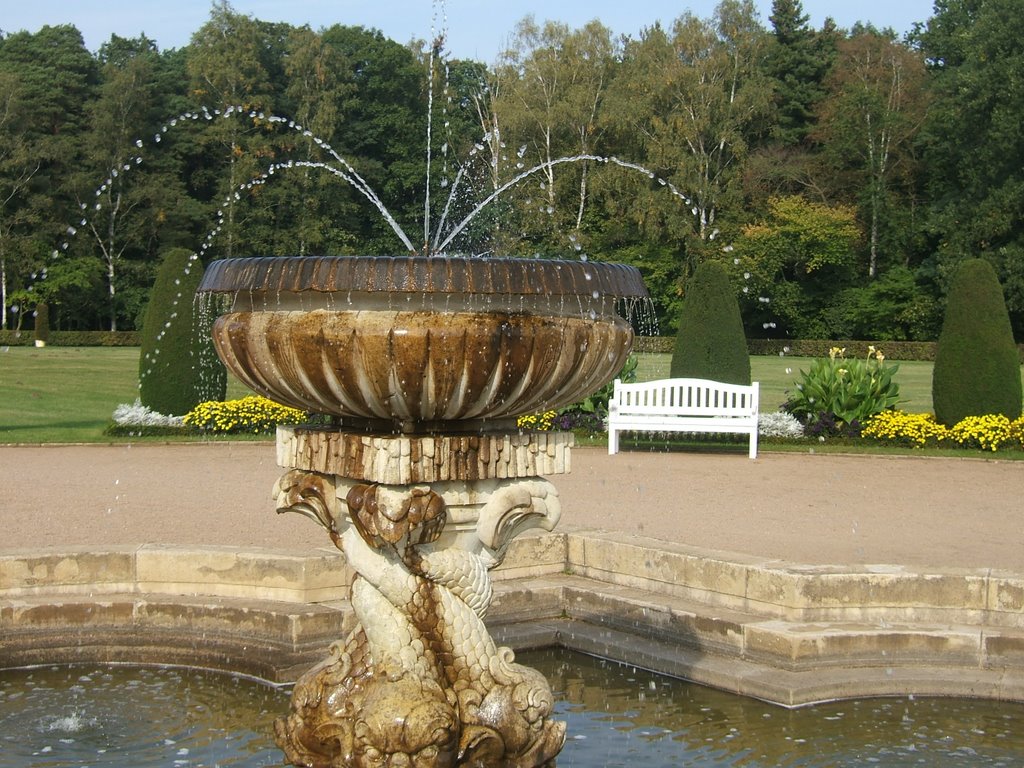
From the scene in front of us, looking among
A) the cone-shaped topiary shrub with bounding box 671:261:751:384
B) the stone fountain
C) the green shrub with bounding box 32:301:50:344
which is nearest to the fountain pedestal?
the stone fountain

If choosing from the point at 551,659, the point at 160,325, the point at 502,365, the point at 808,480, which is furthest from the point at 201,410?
the point at 502,365

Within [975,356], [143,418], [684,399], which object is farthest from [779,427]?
[143,418]

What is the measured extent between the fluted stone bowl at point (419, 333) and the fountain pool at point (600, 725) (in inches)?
60.8

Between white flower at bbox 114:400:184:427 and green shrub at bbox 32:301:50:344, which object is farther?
green shrub at bbox 32:301:50:344

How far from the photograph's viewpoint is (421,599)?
4246 mm

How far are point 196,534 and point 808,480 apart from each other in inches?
230

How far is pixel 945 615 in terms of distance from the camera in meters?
6.11

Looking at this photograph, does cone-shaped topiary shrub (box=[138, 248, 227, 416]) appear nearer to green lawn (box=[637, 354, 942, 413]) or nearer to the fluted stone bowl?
green lawn (box=[637, 354, 942, 413])

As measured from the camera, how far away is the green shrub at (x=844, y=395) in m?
15.0

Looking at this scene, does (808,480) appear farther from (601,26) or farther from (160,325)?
(601,26)

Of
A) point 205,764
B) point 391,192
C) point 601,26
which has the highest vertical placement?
point 601,26

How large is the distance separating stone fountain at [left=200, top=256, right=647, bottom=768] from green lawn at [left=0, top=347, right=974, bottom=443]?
1083 centimetres

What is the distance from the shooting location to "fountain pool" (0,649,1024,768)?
4.88 meters

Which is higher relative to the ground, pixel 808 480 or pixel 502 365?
pixel 502 365
